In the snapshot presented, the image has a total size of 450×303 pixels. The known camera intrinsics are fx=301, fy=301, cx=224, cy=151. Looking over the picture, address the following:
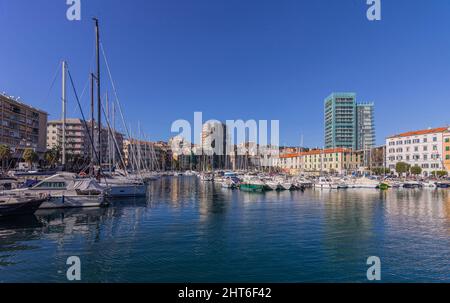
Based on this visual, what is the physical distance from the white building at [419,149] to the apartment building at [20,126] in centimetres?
14128

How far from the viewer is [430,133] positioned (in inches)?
4609

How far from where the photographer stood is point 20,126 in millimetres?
105938

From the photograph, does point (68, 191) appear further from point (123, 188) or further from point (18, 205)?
point (123, 188)

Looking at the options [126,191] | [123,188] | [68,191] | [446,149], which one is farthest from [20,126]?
[446,149]

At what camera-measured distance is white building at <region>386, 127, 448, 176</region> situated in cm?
11362

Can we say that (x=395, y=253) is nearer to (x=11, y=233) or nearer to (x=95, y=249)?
(x=95, y=249)

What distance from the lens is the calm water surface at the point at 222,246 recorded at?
16.9m

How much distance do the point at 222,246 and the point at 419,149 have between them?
126596 millimetres

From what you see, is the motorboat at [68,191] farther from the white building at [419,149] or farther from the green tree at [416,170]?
the white building at [419,149]

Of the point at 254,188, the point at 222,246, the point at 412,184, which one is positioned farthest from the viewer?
the point at 412,184
